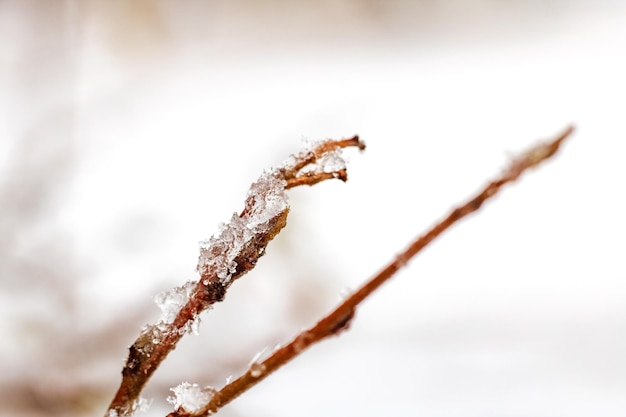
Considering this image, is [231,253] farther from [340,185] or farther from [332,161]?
[340,185]

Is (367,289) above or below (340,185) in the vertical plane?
below

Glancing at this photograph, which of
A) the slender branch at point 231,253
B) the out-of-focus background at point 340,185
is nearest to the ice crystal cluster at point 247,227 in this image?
the slender branch at point 231,253

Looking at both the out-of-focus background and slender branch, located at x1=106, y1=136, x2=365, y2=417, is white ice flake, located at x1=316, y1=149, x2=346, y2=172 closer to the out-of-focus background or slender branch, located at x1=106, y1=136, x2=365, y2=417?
slender branch, located at x1=106, y1=136, x2=365, y2=417

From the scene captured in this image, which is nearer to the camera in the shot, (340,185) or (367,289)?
(367,289)

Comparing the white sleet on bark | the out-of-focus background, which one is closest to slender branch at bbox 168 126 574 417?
the white sleet on bark

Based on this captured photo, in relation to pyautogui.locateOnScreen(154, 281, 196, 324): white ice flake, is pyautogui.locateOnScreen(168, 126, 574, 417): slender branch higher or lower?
lower

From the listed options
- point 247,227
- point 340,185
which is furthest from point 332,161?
point 340,185

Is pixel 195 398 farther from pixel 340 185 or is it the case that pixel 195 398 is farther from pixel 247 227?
pixel 340 185
